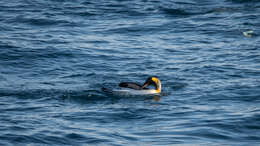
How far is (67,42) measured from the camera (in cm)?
2409

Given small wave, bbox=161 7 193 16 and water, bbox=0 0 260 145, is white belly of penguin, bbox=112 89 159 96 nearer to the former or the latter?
water, bbox=0 0 260 145

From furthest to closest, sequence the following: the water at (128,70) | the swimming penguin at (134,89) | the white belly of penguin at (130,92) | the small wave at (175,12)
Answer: the small wave at (175,12), the white belly of penguin at (130,92), the swimming penguin at (134,89), the water at (128,70)

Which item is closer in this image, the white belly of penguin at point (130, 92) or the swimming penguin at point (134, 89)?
the swimming penguin at point (134, 89)

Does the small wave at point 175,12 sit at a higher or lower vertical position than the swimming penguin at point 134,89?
higher

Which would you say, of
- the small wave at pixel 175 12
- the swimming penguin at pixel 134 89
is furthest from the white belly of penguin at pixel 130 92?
the small wave at pixel 175 12

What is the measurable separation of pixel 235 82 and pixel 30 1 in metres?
17.5

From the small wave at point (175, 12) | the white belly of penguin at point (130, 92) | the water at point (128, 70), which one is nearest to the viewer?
the water at point (128, 70)

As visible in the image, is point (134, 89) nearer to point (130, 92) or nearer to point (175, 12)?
point (130, 92)

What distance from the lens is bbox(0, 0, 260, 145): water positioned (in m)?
13.0

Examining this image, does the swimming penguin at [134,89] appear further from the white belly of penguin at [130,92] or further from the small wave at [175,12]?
the small wave at [175,12]

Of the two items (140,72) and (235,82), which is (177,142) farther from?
(140,72)

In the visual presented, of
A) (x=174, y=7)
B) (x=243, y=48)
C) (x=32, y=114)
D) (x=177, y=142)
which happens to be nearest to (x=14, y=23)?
(x=174, y=7)

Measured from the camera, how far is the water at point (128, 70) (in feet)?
42.8

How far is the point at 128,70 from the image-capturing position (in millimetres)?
20328
